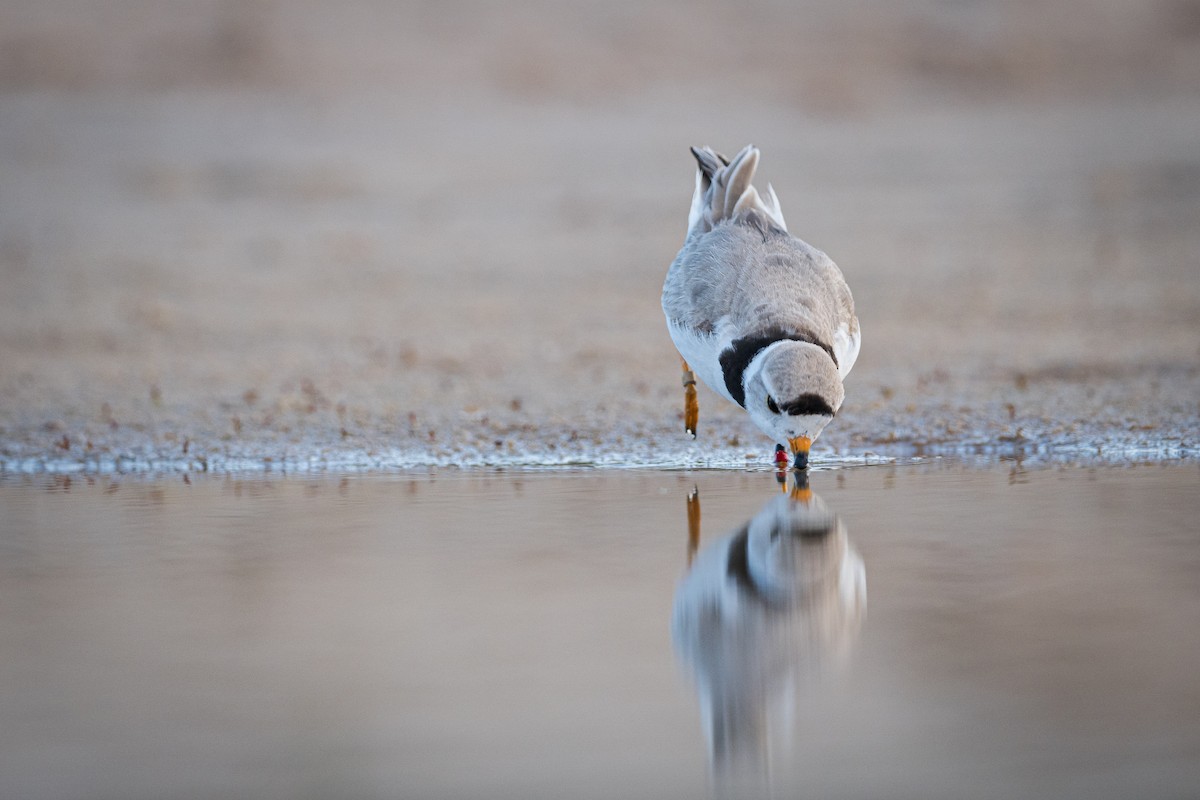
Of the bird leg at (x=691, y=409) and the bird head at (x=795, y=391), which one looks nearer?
the bird head at (x=795, y=391)

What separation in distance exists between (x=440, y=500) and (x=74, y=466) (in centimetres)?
238

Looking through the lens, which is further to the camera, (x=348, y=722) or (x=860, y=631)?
(x=860, y=631)

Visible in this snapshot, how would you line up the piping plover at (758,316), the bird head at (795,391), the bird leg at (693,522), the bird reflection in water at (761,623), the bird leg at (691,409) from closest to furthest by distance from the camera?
the bird reflection in water at (761,623), the bird leg at (693,522), the bird head at (795,391), the piping plover at (758,316), the bird leg at (691,409)

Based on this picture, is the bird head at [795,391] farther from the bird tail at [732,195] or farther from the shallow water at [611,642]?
the bird tail at [732,195]

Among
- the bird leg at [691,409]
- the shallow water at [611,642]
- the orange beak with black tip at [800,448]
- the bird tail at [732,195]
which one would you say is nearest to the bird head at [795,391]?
the orange beak with black tip at [800,448]

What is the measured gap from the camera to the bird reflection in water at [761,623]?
157 inches

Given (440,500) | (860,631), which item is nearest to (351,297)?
(440,500)

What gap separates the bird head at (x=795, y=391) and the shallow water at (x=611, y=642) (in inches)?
11.2

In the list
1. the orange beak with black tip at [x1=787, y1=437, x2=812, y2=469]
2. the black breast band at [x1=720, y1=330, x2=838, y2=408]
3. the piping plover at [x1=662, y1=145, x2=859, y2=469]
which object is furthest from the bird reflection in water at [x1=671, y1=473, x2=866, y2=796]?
the black breast band at [x1=720, y1=330, x2=838, y2=408]

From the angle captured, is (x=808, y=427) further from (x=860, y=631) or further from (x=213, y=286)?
(x=213, y=286)

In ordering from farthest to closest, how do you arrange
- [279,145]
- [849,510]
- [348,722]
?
[279,145]
[849,510]
[348,722]

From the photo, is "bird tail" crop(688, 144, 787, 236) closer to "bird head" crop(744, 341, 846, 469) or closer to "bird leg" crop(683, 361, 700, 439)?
"bird leg" crop(683, 361, 700, 439)

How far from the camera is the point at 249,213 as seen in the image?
67.2ft

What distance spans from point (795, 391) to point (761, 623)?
6.24ft
